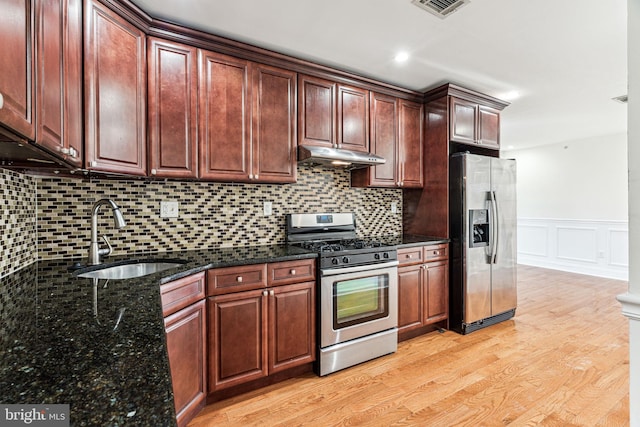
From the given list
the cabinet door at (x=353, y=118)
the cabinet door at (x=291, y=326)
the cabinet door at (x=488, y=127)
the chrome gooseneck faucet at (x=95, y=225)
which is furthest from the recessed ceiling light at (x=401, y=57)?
the chrome gooseneck faucet at (x=95, y=225)

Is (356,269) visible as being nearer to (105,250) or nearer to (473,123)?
(105,250)

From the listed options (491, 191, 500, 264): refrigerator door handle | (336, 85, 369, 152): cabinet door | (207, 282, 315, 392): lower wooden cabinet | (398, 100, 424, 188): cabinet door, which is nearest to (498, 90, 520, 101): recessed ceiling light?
(398, 100, 424, 188): cabinet door

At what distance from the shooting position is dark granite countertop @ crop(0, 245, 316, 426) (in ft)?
1.82

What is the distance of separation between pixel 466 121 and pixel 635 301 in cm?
259

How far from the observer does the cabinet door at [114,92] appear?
1703mm

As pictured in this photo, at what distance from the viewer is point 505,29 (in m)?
2.18

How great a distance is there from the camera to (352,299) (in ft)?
8.25

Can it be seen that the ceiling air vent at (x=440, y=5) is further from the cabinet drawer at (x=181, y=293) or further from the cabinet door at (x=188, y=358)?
the cabinet door at (x=188, y=358)

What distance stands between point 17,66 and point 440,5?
2.09m

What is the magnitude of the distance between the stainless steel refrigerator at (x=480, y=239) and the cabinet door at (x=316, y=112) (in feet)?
4.46

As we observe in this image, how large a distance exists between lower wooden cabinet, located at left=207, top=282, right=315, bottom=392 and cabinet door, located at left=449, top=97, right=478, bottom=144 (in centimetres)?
222

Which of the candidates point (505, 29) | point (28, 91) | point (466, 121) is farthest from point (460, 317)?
point (28, 91)

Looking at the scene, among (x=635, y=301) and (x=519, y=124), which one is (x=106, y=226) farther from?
(x=519, y=124)

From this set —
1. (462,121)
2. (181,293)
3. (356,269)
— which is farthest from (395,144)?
(181,293)
